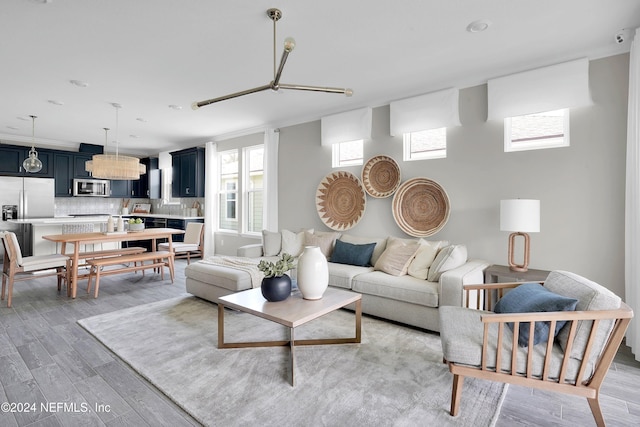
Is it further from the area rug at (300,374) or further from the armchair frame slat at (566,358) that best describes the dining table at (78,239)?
the armchair frame slat at (566,358)

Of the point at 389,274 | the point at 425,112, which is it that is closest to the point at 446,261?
the point at 389,274

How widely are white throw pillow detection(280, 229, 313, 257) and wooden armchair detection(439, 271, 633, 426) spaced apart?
305 cm

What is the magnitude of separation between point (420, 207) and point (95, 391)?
143 inches

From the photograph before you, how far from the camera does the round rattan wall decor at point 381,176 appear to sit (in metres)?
4.41

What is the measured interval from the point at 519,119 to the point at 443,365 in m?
2.68

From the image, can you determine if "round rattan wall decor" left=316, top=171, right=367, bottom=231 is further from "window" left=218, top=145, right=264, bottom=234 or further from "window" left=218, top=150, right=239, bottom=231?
"window" left=218, top=150, right=239, bottom=231

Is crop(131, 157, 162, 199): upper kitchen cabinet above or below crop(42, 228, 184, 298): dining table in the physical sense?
above

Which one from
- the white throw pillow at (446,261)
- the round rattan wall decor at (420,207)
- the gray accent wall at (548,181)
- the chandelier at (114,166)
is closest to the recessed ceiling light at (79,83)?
the chandelier at (114,166)

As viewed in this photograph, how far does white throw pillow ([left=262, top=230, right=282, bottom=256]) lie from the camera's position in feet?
16.1

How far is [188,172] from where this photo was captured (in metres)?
7.53

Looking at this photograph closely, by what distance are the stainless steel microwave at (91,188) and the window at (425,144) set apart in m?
7.67

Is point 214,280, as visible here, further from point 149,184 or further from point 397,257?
point 149,184

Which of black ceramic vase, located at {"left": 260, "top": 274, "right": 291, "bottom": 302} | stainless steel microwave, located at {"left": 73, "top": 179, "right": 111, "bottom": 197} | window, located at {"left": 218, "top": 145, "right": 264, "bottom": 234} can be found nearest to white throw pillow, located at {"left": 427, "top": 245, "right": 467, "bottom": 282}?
black ceramic vase, located at {"left": 260, "top": 274, "right": 291, "bottom": 302}

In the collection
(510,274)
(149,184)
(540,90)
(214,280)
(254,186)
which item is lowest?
(214,280)
